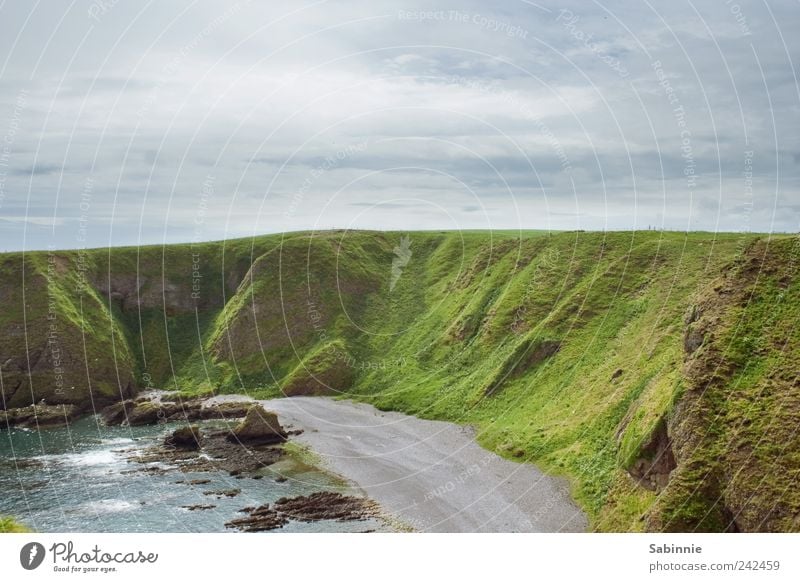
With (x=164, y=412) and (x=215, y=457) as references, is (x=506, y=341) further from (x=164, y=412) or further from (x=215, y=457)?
(x=164, y=412)

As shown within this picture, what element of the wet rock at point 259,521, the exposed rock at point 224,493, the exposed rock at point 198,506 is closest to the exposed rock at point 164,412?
the exposed rock at point 224,493

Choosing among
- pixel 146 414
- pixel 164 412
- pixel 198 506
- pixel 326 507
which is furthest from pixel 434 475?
pixel 164 412

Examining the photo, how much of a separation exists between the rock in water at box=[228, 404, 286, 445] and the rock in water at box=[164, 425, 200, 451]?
169 inches

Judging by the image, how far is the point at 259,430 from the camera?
238ft

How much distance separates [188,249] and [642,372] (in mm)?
103509

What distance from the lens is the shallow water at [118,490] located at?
48116 mm

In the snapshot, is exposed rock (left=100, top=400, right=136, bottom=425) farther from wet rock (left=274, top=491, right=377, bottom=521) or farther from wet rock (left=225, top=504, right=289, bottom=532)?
wet rock (left=225, top=504, right=289, bottom=532)

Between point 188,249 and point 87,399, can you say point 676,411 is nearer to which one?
point 87,399

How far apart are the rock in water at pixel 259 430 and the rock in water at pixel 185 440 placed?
4.30 meters

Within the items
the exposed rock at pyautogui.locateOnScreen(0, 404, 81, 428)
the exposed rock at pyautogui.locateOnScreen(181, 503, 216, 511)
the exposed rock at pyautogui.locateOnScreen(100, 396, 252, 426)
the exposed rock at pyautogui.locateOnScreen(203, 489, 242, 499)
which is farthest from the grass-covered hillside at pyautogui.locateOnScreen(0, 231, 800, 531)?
the exposed rock at pyautogui.locateOnScreen(181, 503, 216, 511)

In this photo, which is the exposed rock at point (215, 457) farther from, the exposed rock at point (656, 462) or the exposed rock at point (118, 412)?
the exposed rock at point (656, 462)

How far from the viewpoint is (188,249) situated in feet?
431

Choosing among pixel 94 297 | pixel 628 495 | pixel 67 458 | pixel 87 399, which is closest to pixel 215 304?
pixel 94 297

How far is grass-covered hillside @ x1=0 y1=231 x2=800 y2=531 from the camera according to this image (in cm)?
3662
